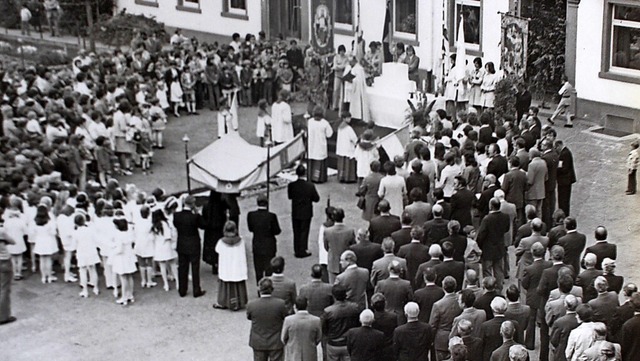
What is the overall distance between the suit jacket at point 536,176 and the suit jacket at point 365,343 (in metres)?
6.23

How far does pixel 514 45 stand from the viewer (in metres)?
26.7

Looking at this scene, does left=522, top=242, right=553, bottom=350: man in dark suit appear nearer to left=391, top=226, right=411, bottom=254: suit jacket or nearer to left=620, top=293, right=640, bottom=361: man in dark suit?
left=620, top=293, right=640, bottom=361: man in dark suit

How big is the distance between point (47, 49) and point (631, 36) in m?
20.4

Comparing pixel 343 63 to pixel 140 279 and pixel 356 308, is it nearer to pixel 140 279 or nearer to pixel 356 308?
pixel 140 279

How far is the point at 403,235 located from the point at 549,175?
13.4ft

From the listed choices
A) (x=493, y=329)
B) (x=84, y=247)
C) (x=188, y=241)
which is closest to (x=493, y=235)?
(x=493, y=329)

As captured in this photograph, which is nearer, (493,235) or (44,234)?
(493,235)

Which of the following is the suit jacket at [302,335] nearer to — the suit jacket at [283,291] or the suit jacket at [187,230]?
the suit jacket at [283,291]

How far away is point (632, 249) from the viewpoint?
62.1 ft

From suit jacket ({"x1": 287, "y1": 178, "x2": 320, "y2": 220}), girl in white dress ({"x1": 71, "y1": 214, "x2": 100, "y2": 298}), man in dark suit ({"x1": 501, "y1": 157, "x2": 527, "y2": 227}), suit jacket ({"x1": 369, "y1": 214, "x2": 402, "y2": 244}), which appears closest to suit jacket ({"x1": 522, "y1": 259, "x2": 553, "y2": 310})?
suit jacket ({"x1": 369, "y1": 214, "x2": 402, "y2": 244})

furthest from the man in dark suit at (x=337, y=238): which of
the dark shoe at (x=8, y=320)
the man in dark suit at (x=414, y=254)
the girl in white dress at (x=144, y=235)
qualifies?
the dark shoe at (x=8, y=320)

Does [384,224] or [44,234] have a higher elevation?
[384,224]

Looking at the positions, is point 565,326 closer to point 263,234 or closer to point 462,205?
point 462,205

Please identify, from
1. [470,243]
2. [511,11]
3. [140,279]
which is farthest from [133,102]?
[470,243]
